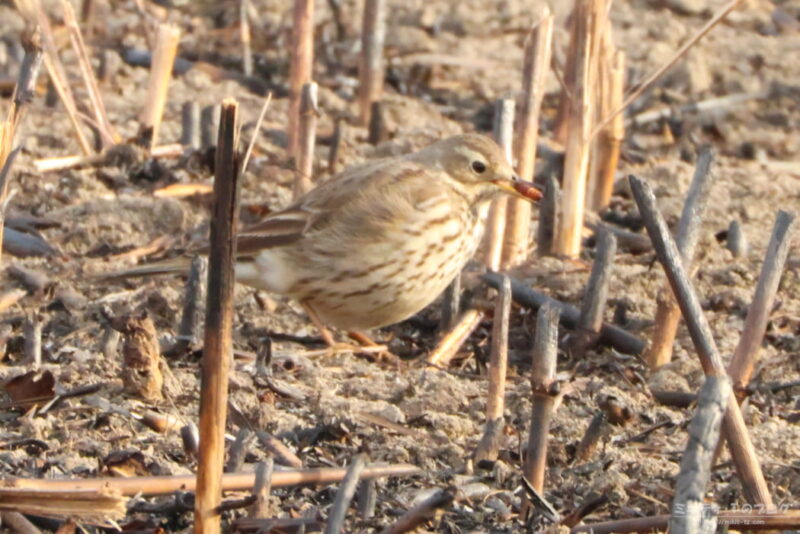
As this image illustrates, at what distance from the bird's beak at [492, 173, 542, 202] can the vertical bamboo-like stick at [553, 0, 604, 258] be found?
0.34 metres

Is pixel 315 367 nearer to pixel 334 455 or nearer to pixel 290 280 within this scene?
pixel 290 280

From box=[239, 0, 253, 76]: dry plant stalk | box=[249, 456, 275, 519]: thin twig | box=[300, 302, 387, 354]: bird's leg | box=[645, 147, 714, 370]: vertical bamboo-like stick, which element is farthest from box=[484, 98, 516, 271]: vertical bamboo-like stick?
box=[249, 456, 275, 519]: thin twig

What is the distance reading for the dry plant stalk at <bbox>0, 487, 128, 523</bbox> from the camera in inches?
156

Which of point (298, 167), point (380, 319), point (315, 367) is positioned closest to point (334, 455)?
point (315, 367)

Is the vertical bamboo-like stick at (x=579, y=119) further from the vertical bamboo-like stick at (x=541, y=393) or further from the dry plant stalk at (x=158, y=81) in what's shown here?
the vertical bamboo-like stick at (x=541, y=393)

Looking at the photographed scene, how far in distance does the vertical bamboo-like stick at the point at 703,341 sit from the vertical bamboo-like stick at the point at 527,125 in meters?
2.98

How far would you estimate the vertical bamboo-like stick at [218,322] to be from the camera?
3625 mm

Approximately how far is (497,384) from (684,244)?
3.37ft

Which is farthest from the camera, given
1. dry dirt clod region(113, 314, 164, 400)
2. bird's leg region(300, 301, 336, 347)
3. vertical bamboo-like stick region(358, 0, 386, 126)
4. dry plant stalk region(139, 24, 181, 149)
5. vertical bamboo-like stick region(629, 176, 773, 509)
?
vertical bamboo-like stick region(358, 0, 386, 126)

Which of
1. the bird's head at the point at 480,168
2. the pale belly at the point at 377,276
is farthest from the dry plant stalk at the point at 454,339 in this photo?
the bird's head at the point at 480,168

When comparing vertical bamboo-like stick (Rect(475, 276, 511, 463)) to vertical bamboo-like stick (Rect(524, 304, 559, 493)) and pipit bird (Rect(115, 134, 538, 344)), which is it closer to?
vertical bamboo-like stick (Rect(524, 304, 559, 493))

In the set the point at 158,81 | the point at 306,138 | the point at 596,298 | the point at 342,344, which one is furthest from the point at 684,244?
the point at 158,81

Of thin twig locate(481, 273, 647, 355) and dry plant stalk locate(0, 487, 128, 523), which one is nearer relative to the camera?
dry plant stalk locate(0, 487, 128, 523)

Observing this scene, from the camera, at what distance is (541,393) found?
14.4 feet
